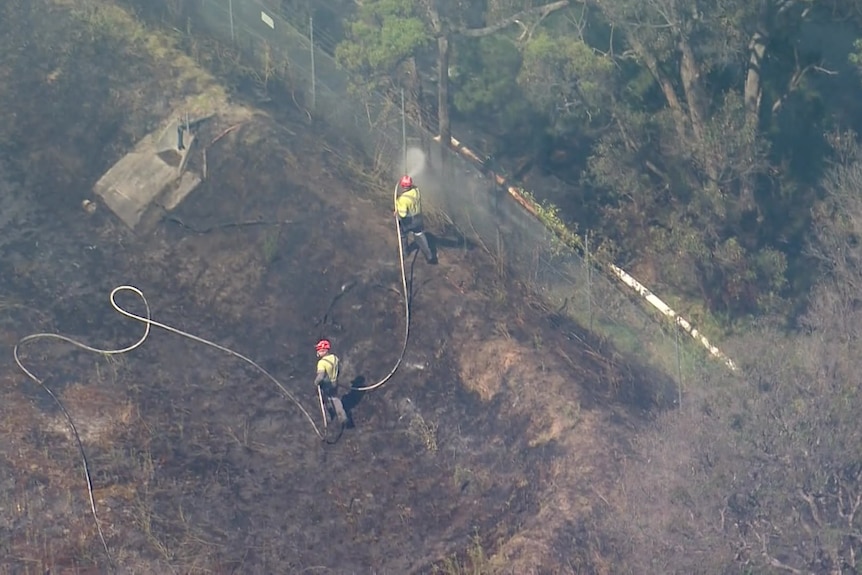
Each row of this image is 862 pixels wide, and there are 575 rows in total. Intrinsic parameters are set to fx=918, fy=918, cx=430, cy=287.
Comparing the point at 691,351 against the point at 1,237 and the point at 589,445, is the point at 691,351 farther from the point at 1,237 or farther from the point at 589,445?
the point at 1,237

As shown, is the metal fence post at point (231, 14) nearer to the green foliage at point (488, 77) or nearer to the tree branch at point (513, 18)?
the green foliage at point (488, 77)

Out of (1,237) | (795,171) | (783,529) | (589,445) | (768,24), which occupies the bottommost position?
(1,237)

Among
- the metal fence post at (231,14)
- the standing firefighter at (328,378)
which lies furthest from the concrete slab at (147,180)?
the standing firefighter at (328,378)

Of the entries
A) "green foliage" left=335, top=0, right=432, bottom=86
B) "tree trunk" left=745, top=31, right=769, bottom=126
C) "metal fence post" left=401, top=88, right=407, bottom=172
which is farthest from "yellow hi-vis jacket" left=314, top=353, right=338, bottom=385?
"tree trunk" left=745, top=31, right=769, bottom=126

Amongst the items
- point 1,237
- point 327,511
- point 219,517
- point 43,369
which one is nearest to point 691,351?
point 327,511

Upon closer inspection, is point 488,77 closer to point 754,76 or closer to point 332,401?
point 754,76

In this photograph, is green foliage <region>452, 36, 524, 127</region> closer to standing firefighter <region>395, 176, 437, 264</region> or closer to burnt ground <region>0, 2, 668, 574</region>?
burnt ground <region>0, 2, 668, 574</region>
